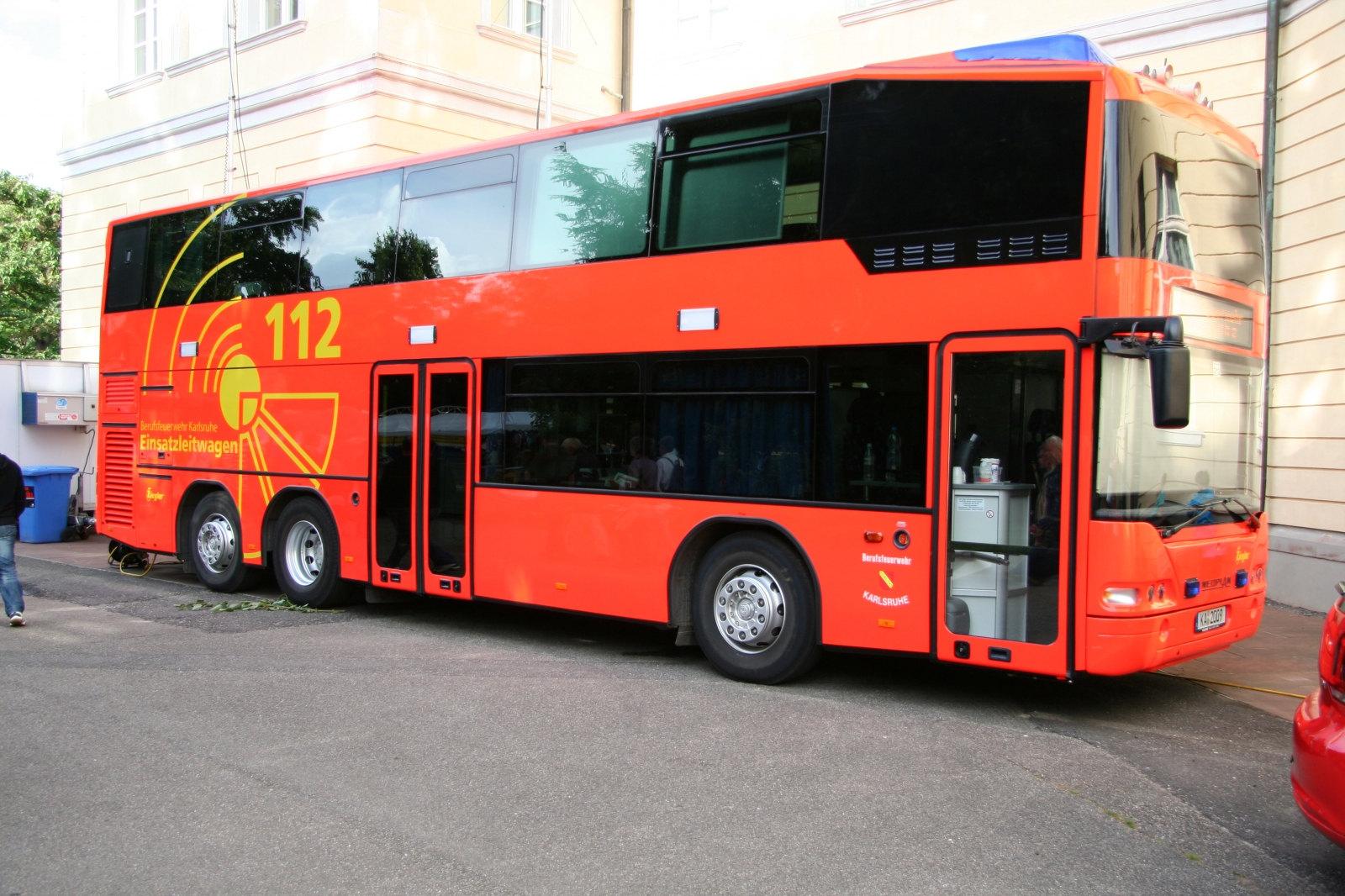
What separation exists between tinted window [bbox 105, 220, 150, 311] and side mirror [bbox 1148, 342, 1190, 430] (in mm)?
11196

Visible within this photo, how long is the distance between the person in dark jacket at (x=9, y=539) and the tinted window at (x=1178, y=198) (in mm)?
9243

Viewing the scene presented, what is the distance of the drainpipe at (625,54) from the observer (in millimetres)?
21141

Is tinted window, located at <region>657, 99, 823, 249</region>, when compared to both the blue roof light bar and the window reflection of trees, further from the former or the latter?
the window reflection of trees

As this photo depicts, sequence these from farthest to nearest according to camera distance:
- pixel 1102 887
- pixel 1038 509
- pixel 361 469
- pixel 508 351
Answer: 1. pixel 361 469
2. pixel 508 351
3. pixel 1038 509
4. pixel 1102 887

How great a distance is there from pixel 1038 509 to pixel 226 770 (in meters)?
4.64

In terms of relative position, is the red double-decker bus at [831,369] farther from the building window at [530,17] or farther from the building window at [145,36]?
the building window at [145,36]

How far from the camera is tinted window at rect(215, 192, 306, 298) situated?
11.0m

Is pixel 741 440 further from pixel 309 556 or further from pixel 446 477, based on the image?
pixel 309 556

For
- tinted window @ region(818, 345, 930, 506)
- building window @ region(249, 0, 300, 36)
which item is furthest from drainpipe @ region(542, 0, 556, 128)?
tinted window @ region(818, 345, 930, 506)

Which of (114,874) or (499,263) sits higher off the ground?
(499,263)

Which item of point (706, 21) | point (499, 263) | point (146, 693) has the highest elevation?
point (706, 21)

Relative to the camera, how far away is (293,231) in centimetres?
1098

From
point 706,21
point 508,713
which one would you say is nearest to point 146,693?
point 508,713

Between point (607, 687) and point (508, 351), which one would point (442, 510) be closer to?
point (508, 351)
